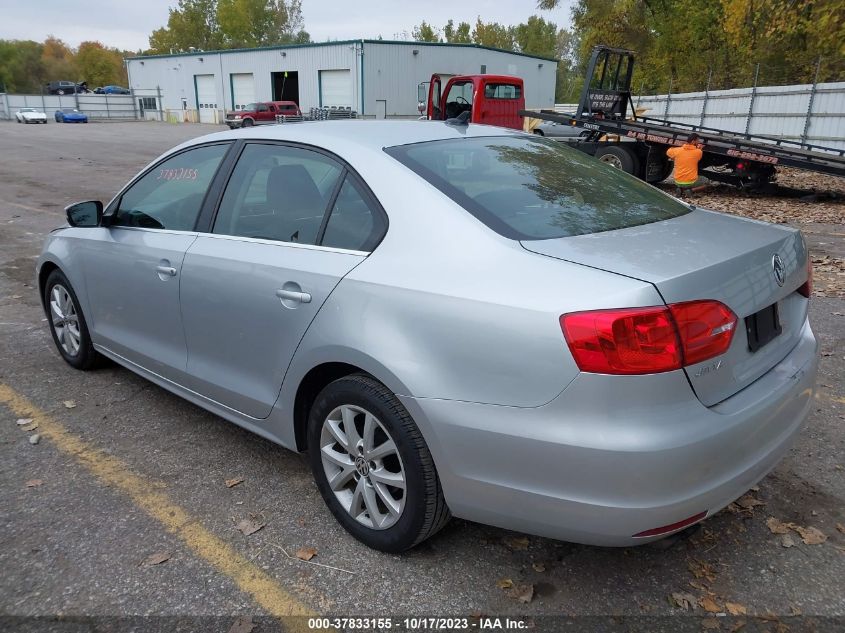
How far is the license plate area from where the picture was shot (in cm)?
234

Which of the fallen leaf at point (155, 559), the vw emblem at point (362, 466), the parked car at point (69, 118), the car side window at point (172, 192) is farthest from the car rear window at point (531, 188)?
the parked car at point (69, 118)

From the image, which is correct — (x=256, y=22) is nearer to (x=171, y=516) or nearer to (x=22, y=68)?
(x=22, y=68)

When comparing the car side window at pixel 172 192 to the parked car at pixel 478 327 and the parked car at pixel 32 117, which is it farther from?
the parked car at pixel 32 117

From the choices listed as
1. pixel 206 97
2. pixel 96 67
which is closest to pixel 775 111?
pixel 206 97

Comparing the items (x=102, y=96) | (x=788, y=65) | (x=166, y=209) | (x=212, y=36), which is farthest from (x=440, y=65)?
(x=212, y=36)

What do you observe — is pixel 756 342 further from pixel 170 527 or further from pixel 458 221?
pixel 170 527

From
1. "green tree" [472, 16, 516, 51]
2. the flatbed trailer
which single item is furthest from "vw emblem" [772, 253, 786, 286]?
"green tree" [472, 16, 516, 51]

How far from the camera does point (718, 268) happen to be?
2.23 meters

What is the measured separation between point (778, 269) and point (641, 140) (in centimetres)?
1277

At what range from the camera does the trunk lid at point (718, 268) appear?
213 cm

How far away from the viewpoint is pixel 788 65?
31375 millimetres

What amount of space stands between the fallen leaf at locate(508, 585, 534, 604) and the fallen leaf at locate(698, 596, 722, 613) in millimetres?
608

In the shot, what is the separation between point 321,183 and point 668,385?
67.9 inches

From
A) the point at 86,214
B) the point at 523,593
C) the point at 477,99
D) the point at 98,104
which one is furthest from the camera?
the point at 98,104
